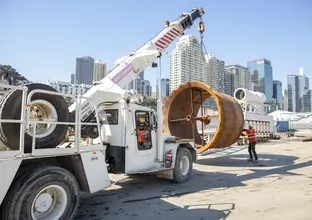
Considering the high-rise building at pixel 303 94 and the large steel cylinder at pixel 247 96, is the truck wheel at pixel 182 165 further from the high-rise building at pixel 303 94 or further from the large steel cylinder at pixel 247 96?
the high-rise building at pixel 303 94

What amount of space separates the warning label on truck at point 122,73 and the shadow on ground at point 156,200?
2.93 meters

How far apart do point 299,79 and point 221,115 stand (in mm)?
174761

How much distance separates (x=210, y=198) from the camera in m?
5.79

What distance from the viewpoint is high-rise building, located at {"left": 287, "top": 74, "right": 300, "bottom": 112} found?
446 ft

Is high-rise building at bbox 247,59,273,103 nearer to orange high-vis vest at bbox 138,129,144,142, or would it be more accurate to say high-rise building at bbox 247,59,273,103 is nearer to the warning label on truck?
the warning label on truck

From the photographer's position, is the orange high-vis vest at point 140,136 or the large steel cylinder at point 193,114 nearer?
the orange high-vis vest at point 140,136

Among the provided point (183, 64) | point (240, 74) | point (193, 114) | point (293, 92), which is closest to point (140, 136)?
point (193, 114)

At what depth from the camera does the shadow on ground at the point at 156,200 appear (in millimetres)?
4715

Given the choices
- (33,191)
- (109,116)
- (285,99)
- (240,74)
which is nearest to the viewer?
(33,191)

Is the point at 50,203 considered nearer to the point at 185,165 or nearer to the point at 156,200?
the point at 156,200

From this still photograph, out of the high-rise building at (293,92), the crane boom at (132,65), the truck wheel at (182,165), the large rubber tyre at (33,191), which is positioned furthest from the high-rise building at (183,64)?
the high-rise building at (293,92)

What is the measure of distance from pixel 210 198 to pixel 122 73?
4.01 m

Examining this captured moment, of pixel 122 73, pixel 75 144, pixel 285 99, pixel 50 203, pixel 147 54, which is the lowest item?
pixel 50 203

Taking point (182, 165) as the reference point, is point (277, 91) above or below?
above
